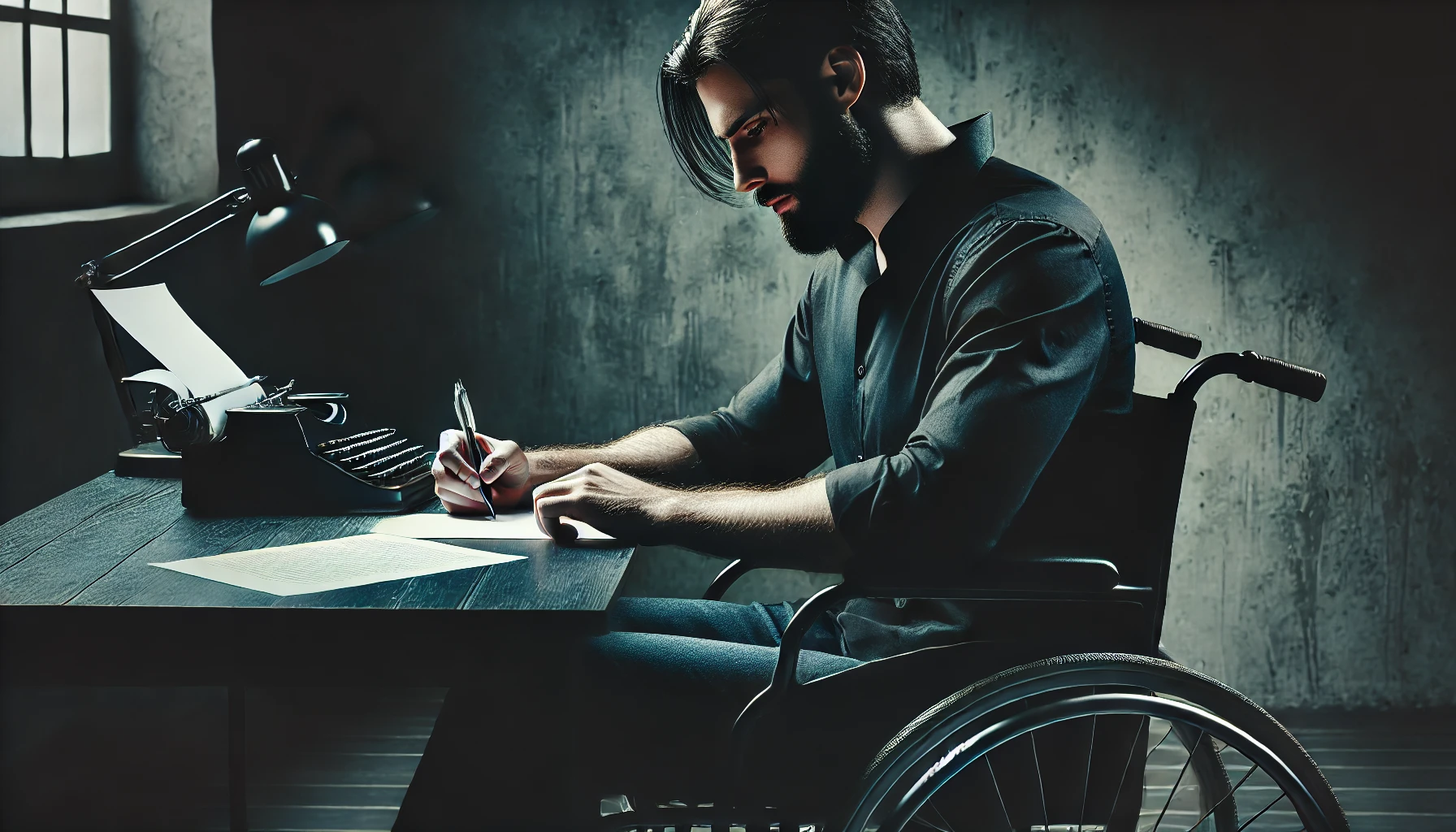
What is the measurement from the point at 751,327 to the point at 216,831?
5.11 feet

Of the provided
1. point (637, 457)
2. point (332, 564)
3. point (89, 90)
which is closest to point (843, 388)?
point (637, 457)

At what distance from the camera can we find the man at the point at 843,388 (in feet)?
4.21

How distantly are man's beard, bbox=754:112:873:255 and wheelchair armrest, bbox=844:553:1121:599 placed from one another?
1.95ft

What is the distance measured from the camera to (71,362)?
2.40 meters

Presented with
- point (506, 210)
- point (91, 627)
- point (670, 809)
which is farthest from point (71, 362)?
point (670, 809)

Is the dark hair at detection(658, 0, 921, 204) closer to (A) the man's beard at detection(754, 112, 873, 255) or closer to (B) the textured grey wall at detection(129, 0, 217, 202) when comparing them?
(A) the man's beard at detection(754, 112, 873, 255)

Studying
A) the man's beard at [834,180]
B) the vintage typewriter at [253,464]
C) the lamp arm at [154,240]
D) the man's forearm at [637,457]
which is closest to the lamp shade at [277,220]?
the lamp arm at [154,240]

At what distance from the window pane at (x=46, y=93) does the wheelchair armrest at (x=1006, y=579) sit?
2.24 metres

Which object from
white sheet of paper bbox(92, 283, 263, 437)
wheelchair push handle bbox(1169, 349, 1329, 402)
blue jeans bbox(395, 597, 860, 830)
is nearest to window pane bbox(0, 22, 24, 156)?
white sheet of paper bbox(92, 283, 263, 437)

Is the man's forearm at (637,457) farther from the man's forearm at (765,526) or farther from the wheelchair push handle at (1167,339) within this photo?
the wheelchair push handle at (1167,339)

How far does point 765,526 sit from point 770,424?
23.7 inches

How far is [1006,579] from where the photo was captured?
1231 mm

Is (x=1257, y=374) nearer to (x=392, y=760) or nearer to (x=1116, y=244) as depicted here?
(x=1116, y=244)

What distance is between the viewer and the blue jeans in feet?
4.05
